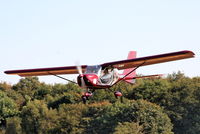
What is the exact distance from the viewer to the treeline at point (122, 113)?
88.1 meters

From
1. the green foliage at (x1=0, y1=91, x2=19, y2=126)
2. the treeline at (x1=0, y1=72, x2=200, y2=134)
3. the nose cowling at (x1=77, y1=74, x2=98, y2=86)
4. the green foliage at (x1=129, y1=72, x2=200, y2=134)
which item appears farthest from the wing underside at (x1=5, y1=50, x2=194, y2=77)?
the green foliage at (x1=0, y1=91, x2=19, y2=126)

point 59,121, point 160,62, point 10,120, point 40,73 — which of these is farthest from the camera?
point 10,120

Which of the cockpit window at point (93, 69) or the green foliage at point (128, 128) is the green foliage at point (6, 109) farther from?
the cockpit window at point (93, 69)

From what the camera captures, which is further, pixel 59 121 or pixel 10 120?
pixel 10 120

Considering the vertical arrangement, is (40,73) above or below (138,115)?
above

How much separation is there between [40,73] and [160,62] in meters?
8.84

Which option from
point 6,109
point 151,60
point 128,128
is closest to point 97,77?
point 151,60

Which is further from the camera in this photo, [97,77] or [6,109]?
[6,109]

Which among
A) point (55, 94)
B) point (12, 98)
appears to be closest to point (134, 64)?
point (55, 94)

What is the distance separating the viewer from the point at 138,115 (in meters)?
87.7

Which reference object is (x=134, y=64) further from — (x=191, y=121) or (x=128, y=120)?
(x=191, y=121)

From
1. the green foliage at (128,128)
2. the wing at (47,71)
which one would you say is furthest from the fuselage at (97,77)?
the green foliage at (128,128)

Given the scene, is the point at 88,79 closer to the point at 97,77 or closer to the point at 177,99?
the point at 97,77

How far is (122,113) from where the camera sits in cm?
8906
